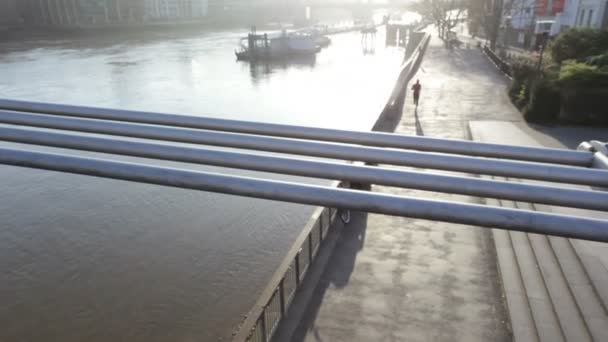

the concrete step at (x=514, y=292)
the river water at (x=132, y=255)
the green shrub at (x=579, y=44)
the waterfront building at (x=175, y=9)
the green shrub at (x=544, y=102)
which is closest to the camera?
the concrete step at (x=514, y=292)

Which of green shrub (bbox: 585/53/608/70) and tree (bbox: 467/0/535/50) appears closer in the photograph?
green shrub (bbox: 585/53/608/70)

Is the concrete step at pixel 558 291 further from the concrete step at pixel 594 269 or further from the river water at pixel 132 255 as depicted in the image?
→ the river water at pixel 132 255

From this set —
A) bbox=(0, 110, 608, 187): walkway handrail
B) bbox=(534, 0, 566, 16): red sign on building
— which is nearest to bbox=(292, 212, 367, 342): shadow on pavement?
bbox=(0, 110, 608, 187): walkway handrail

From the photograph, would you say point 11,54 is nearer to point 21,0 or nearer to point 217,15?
point 21,0

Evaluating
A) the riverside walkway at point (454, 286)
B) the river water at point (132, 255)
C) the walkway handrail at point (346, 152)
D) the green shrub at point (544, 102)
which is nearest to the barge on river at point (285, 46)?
the river water at point (132, 255)

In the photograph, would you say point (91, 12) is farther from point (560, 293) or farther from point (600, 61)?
point (560, 293)

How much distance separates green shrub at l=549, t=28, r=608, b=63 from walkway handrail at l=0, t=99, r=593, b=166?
81.3 ft

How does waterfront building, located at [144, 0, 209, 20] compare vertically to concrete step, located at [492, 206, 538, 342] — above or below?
above

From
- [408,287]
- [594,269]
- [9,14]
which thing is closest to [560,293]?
[594,269]

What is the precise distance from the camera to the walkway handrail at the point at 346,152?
1.96 m

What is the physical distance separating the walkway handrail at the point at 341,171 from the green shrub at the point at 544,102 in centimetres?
1963

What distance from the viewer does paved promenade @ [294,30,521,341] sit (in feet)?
25.3

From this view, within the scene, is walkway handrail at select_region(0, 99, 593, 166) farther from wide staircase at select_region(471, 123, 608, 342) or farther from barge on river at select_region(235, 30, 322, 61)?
barge on river at select_region(235, 30, 322, 61)

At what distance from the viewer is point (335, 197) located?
185 cm
